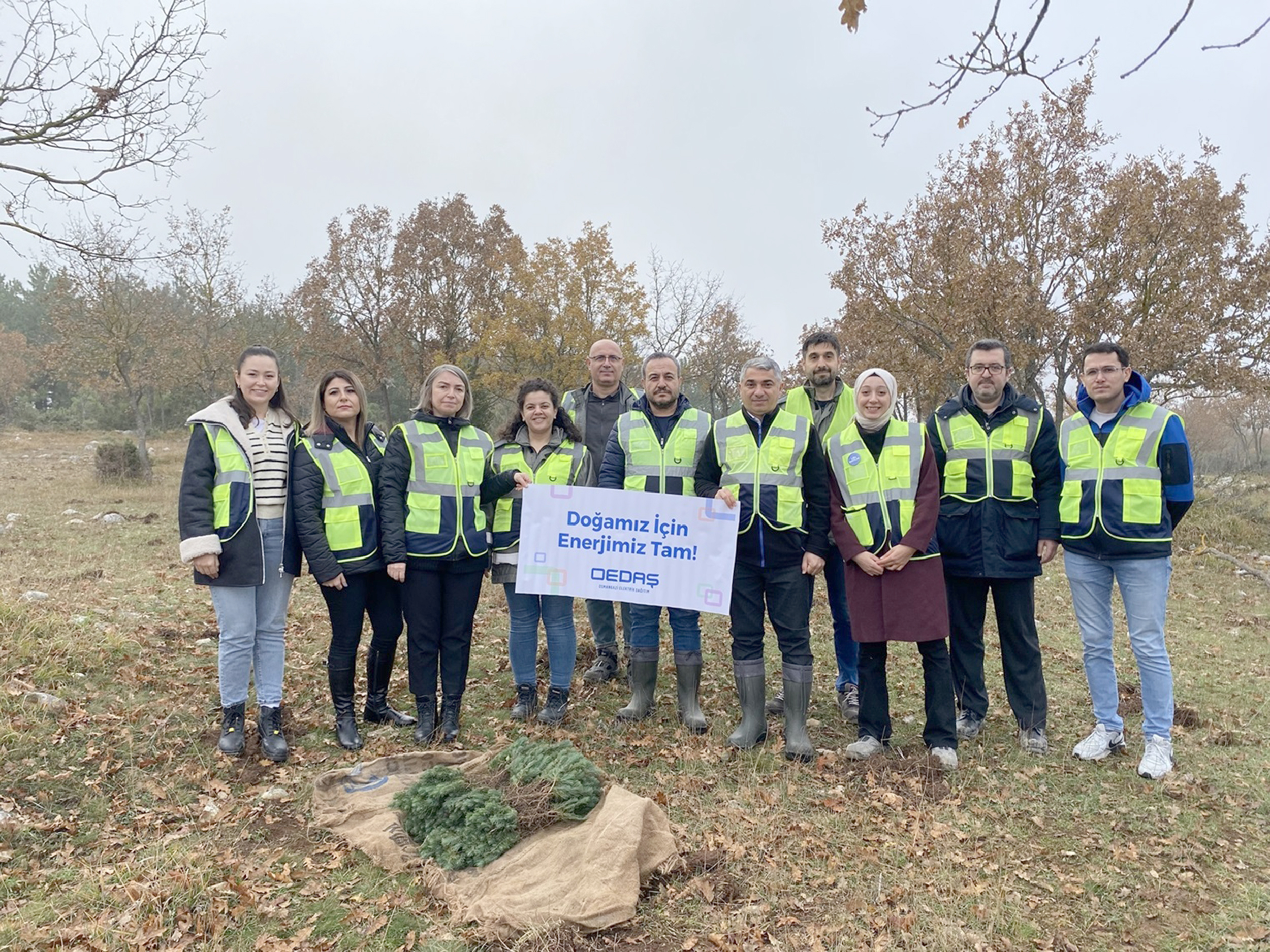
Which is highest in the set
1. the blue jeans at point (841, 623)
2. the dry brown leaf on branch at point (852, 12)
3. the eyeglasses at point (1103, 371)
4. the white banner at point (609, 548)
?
the dry brown leaf on branch at point (852, 12)

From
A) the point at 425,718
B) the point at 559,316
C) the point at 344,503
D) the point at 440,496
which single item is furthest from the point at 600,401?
the point at 559,316

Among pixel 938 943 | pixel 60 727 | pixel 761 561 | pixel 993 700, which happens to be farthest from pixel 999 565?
pixel 60 727

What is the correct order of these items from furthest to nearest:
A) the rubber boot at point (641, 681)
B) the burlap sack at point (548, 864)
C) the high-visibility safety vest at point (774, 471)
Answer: the rubber boot at point (641, 681) → the high-visibility safety vest at point (774, 471) → the burlap sack at point (548, 864)

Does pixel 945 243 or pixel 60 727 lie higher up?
pixel 945 243

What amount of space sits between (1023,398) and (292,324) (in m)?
28.6

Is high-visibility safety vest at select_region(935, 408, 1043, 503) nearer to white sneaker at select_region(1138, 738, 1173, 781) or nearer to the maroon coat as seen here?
the maroon coat

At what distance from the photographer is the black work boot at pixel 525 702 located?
564 cm

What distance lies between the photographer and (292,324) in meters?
28.6

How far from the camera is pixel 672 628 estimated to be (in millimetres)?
5402

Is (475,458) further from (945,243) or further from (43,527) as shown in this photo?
(945,243)

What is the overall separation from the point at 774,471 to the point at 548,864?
2686mm

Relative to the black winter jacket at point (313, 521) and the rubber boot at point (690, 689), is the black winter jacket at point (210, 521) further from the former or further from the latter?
the rubber boot at point (690, 689)

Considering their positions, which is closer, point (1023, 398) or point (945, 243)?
point (1023, 398)

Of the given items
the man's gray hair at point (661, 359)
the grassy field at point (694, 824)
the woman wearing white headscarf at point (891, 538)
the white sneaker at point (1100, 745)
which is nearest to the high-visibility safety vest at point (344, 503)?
the grassy field at point (694, 824)
